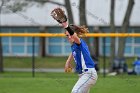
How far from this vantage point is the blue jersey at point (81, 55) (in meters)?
8.02

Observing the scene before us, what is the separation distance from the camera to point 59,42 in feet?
131

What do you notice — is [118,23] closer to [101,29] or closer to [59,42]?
[101,29]

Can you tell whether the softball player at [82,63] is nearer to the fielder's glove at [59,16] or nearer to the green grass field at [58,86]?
the fielder's glove at [59,16]

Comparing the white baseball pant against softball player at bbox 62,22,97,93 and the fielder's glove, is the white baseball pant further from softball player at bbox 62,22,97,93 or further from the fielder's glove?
the fielder's glove

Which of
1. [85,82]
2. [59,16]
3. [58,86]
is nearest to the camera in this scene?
[59,16]

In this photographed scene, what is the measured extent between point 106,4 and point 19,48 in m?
7.98

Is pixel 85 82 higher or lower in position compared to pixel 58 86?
higher

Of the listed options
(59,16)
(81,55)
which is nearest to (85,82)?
(81,55)

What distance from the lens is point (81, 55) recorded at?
8.05 meters

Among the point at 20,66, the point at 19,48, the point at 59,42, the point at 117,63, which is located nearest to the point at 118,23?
the point at 59,42

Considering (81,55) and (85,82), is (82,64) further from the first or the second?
(85,82)

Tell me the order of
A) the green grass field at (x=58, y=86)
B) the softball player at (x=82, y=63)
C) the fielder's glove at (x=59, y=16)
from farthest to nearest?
the green grass field at (x=58, y=86)
the softball player at (x=82, y=63)
the fielder's glove at (x=59, y=16)

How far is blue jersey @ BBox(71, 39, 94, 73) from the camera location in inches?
316

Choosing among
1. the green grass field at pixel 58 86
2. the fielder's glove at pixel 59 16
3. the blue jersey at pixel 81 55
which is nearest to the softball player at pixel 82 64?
the blue jersey at pixel 81 55
